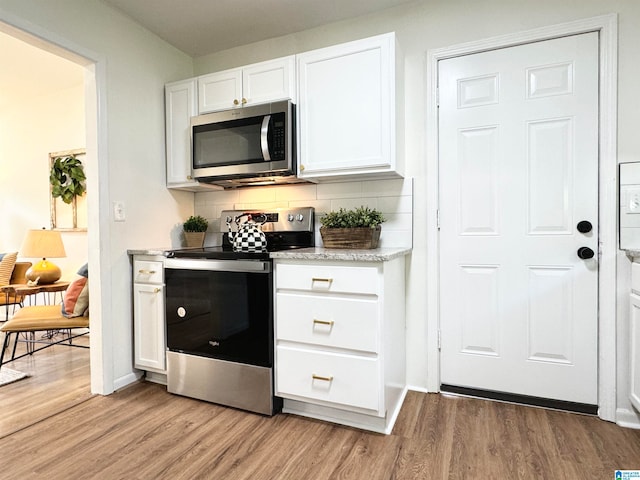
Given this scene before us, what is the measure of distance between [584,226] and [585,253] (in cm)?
14

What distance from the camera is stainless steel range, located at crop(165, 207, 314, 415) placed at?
78.4 inches

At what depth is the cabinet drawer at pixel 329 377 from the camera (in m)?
1.79

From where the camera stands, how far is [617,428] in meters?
1.83

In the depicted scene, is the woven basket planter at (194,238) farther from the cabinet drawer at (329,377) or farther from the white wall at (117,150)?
the cabinet drawer at (329,377)

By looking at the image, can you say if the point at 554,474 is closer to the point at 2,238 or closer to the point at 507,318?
the point at 507,318

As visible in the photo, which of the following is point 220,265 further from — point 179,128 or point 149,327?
point 179,128

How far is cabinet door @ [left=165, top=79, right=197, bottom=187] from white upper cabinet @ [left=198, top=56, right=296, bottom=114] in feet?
0.32

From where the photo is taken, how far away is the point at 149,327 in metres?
2.36

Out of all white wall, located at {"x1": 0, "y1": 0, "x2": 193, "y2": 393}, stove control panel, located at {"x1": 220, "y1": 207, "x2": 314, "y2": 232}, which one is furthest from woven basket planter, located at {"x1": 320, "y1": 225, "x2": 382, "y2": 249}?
white wall, located at {"x1": 0, "y1": 0, "x2": 193, "y2": 393}

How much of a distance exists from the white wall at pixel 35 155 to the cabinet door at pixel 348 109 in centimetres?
263

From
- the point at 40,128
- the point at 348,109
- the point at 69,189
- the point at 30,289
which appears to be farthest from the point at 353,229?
the point at 40,128

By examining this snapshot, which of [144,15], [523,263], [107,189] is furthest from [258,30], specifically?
[523,263]

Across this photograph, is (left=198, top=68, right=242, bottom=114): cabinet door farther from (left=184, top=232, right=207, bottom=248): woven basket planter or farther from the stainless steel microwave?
(left=184, top=232, right=207, bottom=248): woven basket planter

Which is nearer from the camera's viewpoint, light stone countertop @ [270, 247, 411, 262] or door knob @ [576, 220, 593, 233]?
light stone countertop @ [270, 247, 411, 262]
